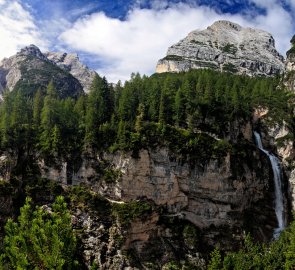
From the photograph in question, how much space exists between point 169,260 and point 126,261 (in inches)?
338

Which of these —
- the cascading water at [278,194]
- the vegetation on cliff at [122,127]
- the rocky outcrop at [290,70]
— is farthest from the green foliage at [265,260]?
the rocky outcrop at [290,70]

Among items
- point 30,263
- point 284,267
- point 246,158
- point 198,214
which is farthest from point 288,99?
point 30,263

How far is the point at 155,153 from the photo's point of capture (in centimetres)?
8194

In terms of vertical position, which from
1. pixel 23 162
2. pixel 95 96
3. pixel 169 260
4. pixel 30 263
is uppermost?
pixel 95 96

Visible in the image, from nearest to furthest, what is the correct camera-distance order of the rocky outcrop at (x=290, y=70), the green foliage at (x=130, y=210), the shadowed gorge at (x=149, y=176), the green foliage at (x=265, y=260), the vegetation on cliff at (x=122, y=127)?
the green foliage at (x=265, y=260)
the shadowed gorge at (x=149, y=176)
the green foliage at (x=130, y=210)
the vegetation on cliff at (x=122, y=127)
the rocky outcrop at (x=290, y=70)

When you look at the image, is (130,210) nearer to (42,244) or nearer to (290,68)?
(42,244)

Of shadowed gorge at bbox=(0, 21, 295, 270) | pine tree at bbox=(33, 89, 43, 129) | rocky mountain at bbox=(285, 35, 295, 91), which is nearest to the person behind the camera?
shadowed gorge at bbox=(0, 21, 295, 270)

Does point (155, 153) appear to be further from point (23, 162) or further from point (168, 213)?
point (23, 162)

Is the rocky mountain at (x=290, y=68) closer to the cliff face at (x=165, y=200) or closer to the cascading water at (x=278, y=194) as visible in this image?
the cascading water at (x=278, y=194)

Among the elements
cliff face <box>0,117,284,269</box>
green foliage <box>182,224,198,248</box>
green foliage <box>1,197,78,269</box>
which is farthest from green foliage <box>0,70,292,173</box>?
green foliage <box>1,197,78,269</box>

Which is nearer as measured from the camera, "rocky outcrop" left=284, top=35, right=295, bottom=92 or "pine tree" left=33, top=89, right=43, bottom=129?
"pine tree" left=33, top=89, right=43, bottom=129

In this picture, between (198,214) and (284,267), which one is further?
(198,214)

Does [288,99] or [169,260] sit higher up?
[288,99]

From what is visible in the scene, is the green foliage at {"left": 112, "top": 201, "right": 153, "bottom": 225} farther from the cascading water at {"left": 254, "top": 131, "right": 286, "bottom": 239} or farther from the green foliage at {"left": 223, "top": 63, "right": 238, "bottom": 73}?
the green foliage at {"left": 223, "top": 63, "right": 238, "bottom": 73}
